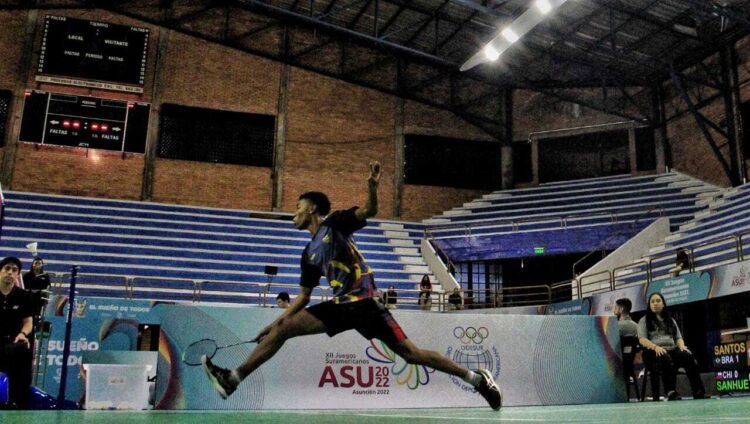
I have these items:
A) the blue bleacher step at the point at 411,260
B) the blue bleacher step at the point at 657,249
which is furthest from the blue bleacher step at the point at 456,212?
the blue bleacher step at the point at 657,249

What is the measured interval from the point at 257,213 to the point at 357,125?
5.00 m

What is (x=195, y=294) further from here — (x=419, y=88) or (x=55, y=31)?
(x=419, y=88)

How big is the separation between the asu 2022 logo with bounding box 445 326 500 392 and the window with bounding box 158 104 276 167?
15.1m

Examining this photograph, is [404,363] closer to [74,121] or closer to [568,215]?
[568,215]

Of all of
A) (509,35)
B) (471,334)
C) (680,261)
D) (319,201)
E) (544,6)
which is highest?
(509,35)

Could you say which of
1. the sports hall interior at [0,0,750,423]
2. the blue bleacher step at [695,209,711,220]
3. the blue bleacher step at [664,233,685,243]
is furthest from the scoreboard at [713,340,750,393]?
the blue bleacher step at [695,209,711,220]

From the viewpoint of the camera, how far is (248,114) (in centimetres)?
2273

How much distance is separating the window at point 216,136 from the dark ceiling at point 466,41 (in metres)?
2.57

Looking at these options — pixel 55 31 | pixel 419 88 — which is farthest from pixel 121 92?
pixel 419 88

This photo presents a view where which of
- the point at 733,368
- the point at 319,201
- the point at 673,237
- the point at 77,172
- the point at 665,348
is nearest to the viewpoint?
the point at 319,201

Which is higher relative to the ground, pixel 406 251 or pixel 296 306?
pixel 406 251

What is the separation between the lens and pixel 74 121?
2045 cm

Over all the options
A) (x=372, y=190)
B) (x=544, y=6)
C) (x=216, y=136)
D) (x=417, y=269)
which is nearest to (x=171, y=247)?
(x=216, y=136)

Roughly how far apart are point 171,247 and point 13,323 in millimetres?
13134
